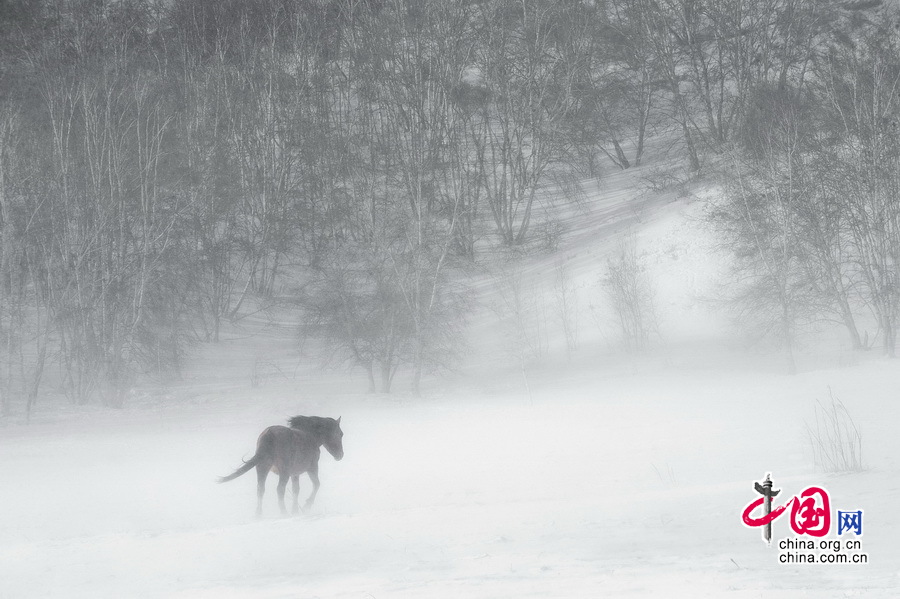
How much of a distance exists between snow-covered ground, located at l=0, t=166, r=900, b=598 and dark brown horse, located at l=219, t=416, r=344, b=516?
51 centimetres

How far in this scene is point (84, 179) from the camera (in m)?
29.9

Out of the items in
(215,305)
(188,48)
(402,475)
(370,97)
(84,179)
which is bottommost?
(402,475)

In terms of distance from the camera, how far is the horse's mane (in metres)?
10.4

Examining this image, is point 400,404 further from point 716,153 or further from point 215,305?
point 716,153

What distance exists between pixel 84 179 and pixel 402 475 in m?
21.1

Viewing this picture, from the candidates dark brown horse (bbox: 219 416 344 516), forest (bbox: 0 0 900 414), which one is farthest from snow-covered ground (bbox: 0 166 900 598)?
forest (bbox: 0 0 900 414)

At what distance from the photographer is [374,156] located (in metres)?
39.1

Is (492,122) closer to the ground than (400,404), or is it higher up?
higher up

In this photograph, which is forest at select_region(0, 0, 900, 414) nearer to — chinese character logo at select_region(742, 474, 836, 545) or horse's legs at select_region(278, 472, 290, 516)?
horse's legs at select_region(278, 472, 290, 516)

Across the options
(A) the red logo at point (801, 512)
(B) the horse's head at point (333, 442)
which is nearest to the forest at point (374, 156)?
(B) the horse's head at point (333, 442)

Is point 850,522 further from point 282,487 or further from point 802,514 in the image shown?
point 282,487

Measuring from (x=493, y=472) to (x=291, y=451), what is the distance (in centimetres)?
497

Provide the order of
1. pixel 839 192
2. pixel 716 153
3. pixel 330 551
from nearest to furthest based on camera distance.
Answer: pixel 330 551
pixel 839 192
pixel 716 153

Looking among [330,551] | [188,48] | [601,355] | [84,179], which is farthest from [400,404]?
[188,48]
